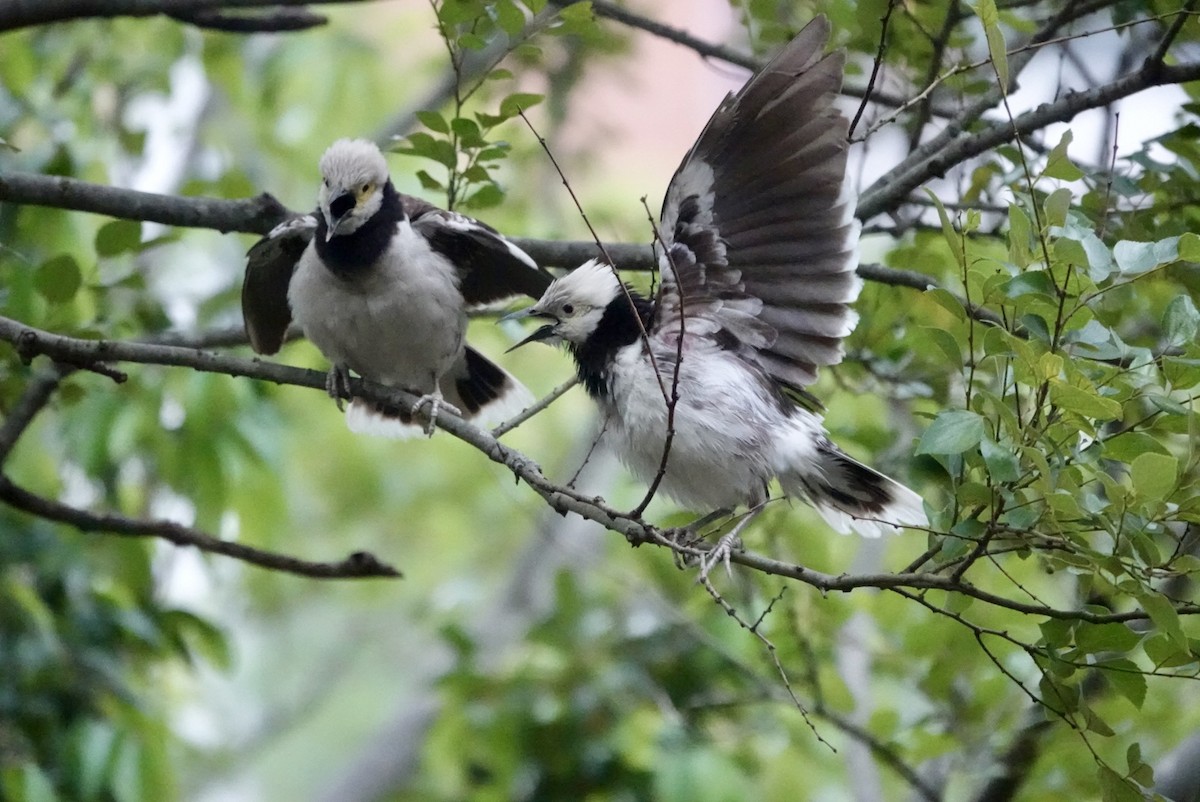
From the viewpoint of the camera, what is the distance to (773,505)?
4.65m

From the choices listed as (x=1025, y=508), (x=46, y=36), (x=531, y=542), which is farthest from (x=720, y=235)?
(x=531, y=542)

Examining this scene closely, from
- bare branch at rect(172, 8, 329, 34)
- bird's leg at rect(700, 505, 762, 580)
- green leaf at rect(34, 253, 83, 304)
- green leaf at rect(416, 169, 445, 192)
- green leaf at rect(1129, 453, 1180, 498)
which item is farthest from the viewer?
bare branch at rect(172, 8, 329, 34)

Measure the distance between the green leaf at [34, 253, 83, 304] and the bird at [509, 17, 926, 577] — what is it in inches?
52.9

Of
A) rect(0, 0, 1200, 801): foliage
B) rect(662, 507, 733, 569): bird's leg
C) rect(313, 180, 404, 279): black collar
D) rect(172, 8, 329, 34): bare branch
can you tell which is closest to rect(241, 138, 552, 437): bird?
rect(313, 180, 404, 279): black collar

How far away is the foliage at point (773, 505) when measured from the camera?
8.40 ft

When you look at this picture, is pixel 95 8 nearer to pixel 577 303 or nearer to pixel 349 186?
pixel 349 186

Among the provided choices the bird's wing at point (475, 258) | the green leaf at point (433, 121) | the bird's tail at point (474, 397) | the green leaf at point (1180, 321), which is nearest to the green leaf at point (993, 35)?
the green leaf at point (1180, 321)

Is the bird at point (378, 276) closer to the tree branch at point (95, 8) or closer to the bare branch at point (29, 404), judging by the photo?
the tree branch at point (95, 8)

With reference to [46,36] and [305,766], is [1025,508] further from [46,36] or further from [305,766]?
[305,766]

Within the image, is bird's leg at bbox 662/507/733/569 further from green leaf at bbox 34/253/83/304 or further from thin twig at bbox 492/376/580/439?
green leaf at bbox 34/253/83/304

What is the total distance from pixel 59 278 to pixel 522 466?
166 cm

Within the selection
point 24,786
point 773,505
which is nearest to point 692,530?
point 773,505

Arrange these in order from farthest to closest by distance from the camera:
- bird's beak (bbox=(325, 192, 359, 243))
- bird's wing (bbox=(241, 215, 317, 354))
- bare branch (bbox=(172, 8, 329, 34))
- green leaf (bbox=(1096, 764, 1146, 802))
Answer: bare branch (bbox=(172, 8, 329, 34)) < bird's wing (bbox=(241, 215, 317, 354)) < bird's beak (bbox=(325, 192, 359, 243)) < green leaf (bbox=(1096, 764, 1146, 802))

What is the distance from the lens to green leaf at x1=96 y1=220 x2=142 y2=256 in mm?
3953
